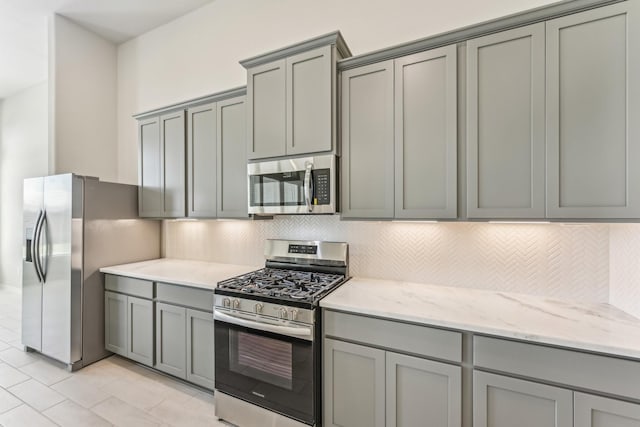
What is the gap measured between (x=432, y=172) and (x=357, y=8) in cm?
165

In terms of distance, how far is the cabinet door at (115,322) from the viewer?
2.71 m

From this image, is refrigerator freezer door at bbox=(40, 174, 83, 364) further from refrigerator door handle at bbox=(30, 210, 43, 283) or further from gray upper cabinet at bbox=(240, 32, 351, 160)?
gray upper cabinet at bbox=(240, 32, 351, 160)

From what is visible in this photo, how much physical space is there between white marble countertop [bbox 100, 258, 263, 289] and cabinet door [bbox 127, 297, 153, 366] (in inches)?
10.0

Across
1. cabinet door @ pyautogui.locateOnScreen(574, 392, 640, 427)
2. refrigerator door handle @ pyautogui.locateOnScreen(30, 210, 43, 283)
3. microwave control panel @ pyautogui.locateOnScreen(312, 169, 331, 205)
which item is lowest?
cabinet door @ pyautogui.locateOnScreen(574, 392, 640, 427)

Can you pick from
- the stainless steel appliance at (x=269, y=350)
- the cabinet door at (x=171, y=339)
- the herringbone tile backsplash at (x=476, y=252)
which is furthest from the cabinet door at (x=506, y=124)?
the cabinet door at (x=171, y=339)

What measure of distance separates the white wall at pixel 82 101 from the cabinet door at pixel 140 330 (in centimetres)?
196

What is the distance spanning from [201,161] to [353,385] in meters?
2.26

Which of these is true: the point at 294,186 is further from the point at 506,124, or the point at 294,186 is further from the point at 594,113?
the point at 594,113

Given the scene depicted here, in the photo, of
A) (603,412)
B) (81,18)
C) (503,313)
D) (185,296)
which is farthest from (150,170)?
(603,412)

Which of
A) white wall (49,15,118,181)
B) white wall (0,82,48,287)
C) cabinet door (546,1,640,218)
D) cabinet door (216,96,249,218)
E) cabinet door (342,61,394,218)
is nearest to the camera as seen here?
cabinet door (546,1,640,218)

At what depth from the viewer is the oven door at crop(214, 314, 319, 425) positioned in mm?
1769

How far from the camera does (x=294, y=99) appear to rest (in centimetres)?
215

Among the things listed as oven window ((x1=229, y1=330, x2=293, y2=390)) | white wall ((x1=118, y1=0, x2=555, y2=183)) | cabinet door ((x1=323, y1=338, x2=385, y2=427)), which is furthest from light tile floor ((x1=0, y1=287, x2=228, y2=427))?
white wall ((x1=118, y1=0, x2=555, y2=183))

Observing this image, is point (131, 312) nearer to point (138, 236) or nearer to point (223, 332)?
point (138, 236)
